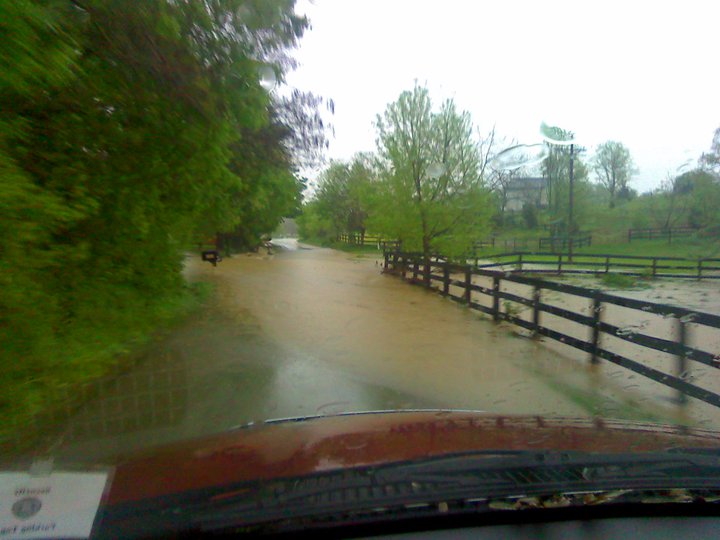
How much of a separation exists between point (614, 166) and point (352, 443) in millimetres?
17271

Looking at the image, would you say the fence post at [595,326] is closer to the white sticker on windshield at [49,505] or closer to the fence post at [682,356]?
the fence post at [682,356]

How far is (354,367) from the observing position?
29.9ft

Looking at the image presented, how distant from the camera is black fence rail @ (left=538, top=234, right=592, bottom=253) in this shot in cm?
1850

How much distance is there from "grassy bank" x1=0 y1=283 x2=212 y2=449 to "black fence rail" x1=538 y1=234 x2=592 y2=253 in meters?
12.6

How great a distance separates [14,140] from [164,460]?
3.50 metres

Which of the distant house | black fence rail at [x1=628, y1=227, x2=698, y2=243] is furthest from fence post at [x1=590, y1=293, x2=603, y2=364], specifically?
the distant house

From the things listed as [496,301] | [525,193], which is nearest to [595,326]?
[496,301]

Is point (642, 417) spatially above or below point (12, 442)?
below

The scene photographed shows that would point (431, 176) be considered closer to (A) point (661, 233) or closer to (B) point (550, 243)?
(B) point (550, 243)

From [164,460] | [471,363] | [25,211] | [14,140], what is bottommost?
[471,363]

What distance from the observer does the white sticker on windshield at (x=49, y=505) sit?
240cm

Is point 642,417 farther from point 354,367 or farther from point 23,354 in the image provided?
point 23,354

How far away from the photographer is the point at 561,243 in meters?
19.0

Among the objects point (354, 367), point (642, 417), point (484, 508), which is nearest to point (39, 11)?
point (484, 508)
